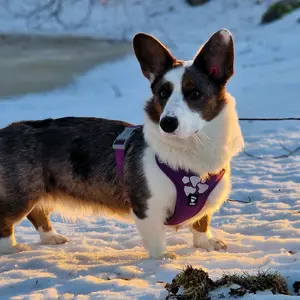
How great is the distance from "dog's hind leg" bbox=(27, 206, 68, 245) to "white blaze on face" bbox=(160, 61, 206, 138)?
1514mm

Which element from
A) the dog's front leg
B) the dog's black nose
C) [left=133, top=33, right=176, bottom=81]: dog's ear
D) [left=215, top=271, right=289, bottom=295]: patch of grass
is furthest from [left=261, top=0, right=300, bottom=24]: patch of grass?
[left=215, top=271, right=289, bottom=295]: patch of grass

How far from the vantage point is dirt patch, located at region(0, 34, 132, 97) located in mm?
11953

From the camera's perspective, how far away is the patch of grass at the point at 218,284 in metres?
2.69

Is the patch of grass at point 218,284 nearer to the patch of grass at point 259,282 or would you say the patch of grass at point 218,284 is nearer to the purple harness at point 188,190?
the patch of grass at point 259,282

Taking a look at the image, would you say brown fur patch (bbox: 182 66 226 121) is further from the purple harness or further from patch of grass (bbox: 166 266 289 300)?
patch of grass (bbox: 166 266 289 300)

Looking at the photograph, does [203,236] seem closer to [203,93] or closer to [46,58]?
[203,93]

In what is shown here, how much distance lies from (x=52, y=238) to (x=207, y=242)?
1.18 m

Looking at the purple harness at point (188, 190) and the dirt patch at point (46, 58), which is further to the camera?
the dirt patch at point (46, 58)

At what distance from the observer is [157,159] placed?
3742mm

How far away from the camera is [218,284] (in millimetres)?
2768

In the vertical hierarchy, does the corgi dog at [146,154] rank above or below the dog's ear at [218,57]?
below

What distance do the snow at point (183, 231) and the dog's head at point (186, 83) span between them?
824mm

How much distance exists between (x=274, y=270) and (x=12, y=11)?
1957cm

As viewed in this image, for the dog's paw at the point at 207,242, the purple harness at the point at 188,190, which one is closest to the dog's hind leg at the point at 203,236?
the dog's paw at the point at 207,242
